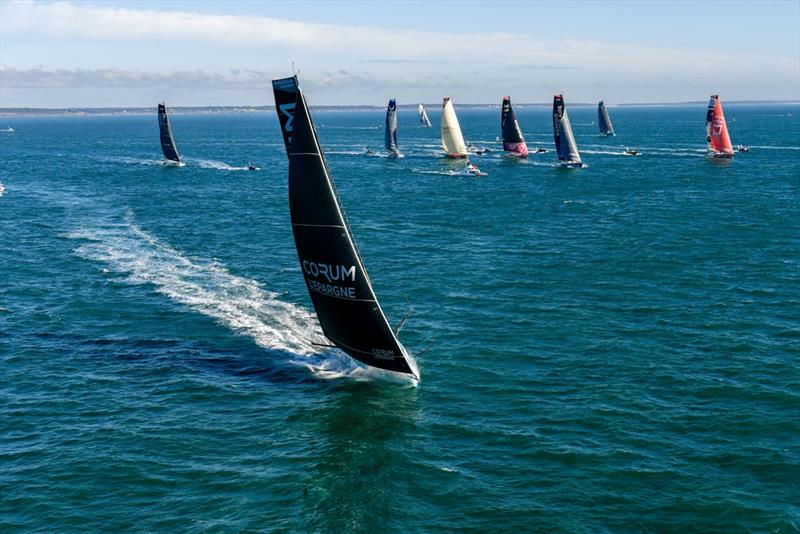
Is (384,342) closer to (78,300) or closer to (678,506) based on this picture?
(678,506)

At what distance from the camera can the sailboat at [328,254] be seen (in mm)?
35531

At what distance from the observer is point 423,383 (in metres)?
37.5

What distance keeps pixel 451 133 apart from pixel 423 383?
11037 centimetres

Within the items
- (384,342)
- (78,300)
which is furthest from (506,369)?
(78,300)

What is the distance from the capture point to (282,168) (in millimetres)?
147375

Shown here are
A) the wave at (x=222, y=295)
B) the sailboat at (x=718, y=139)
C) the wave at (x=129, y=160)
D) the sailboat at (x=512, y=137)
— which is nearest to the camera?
the wave at (x=222, y=295)

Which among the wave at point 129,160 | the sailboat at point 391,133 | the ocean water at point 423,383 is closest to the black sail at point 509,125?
the sailboat at point 391,133

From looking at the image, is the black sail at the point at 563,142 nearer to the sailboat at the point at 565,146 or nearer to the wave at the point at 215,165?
Result: the sailboat at the point at 565,146

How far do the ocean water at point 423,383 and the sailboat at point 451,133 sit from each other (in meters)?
63.5

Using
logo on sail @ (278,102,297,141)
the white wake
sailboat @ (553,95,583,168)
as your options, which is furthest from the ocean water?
sailboat @ (553,95,583,168)

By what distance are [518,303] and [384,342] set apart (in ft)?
52.4

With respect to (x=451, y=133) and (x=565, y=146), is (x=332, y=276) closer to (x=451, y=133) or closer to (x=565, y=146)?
(x=565, y=146)

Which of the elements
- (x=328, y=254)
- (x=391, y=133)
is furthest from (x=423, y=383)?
(x=391, y=133)

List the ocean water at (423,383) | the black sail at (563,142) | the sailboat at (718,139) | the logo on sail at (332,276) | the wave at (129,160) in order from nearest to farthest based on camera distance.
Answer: the ocean water at (423,383), the logo on sail at (332,276), the black sail at (563,142), the sailboat at (718,139), the wave at (129,160)
